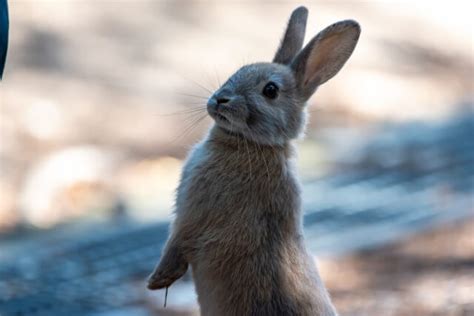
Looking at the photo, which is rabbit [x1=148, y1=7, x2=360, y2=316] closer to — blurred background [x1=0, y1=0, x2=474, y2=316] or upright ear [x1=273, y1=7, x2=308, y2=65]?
upright ear [x1=273, y1=7, x2=308, y2=65]

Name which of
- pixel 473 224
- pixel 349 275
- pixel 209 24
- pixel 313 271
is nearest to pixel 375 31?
pixel 209 24

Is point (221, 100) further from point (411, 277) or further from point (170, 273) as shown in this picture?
point (411, 277)

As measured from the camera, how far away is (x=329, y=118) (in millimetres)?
7852

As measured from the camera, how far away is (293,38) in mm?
3336

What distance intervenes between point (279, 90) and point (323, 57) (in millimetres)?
165

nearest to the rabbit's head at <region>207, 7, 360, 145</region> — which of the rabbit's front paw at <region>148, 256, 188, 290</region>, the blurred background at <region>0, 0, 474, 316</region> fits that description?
the rabbit's front paw at <region>148, 256, 188, 290</region>

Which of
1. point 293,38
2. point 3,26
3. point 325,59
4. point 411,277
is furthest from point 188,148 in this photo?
point 325,59

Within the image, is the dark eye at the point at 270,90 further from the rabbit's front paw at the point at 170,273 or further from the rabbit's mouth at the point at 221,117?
the rabbit's front paw at the point at 170,273

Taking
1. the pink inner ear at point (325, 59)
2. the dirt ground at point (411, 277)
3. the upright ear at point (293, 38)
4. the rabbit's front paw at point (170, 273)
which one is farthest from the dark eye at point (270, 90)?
the dirt ground at point (411, 277)

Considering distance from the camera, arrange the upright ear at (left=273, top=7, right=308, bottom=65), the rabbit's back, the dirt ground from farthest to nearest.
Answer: the dirt ground < the upright ear at (left=273, top=7, right=308, bottom=65) < the rabbit's back

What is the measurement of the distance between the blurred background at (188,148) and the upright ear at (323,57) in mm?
482

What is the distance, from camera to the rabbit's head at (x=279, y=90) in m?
2.99

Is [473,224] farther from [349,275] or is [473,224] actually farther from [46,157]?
[46,157]

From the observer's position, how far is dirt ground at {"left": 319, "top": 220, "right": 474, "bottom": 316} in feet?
15.9
